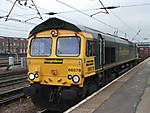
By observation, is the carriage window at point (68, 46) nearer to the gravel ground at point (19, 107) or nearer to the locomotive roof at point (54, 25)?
the locomotive roof at point (54, 25)

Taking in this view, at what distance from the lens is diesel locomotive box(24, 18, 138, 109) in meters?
6.83

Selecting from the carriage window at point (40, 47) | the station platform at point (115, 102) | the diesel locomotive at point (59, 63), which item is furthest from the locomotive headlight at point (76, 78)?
the carriage window at point (40, 47)

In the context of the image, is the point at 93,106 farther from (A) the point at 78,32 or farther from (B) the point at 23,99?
(B) the point at 23,99

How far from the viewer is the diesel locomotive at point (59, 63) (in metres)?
6.83

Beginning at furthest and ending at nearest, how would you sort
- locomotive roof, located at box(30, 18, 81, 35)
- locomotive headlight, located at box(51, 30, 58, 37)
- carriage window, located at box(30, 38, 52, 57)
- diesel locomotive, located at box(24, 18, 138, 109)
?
carriage window, located at box(30, 38, 52, 57) < locomotive headlight, located at box(51, 30, 58, 37) < locomotive roof, located at box(30, 18, 81, 35) < diesel locomotive, located at box(24, 18, 138, 109)

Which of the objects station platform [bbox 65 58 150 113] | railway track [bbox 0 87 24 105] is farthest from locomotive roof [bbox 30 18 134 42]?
railway track [bbox 0 87 24 105]

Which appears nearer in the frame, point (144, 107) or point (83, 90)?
point (144, 107)

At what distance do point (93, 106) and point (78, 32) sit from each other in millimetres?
2803

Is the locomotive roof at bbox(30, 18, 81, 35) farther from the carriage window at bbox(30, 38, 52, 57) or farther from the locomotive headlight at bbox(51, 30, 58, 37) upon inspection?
the carriage window at bbox(30, 38, 52, 57)

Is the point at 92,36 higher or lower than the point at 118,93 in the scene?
higher

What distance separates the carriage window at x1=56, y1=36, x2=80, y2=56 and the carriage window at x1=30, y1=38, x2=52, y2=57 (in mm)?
445

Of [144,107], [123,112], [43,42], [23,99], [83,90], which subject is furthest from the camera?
[23,99]

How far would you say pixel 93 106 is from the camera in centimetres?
636

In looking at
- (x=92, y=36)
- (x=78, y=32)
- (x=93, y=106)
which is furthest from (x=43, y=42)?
(x=93, y=106)
